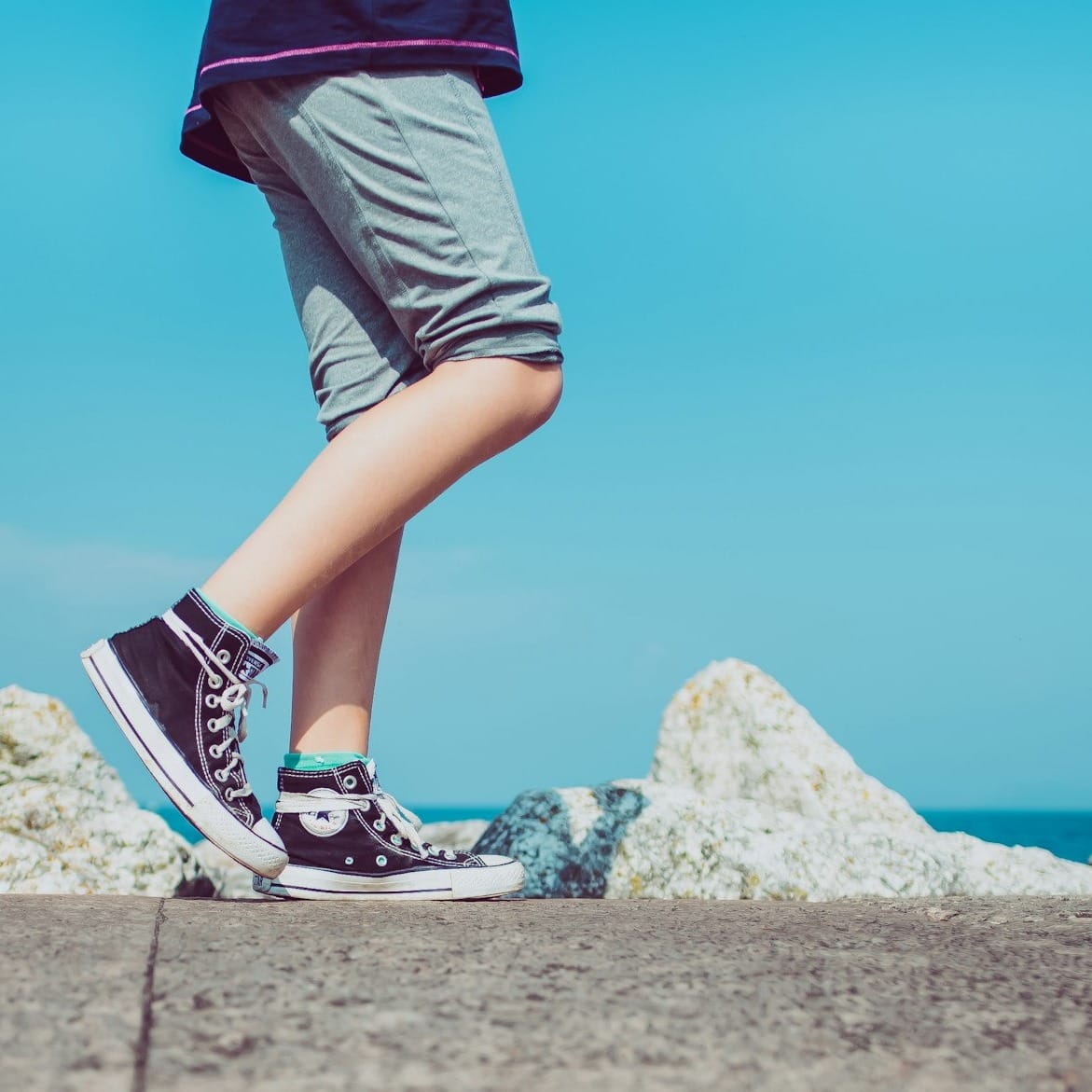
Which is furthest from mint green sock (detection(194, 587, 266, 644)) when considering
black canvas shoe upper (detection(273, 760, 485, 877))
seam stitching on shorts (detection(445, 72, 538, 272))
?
seam stitching on shorts (detection(445, 72, 538, 272))

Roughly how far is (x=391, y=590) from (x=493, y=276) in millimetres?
688

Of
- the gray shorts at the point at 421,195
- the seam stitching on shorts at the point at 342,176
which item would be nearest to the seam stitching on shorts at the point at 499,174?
the gray shorts at the point at 421,195

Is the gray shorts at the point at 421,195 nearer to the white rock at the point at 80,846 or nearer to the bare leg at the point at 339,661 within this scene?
the bare leg at the point at 339,661

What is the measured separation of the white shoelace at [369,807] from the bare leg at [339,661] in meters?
0.09

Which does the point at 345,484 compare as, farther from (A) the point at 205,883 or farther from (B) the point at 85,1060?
(A) the point at 205,883

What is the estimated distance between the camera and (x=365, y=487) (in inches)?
80.4

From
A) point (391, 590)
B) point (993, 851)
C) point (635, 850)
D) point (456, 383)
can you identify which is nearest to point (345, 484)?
point (456, 383)

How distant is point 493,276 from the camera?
2.16 metres

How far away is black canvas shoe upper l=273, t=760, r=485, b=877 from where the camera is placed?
232cm

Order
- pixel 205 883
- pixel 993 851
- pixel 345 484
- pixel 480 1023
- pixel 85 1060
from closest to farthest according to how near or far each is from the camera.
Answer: pixel 85 1060, pixel 480 1023, pixel 345 484, pixel 205 883, pixel 993 851

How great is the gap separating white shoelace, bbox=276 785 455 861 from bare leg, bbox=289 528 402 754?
94 millimetres

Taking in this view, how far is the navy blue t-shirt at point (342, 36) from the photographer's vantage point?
7.00 ft

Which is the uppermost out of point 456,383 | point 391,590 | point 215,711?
point 456,383

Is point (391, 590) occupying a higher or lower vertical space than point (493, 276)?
lower
